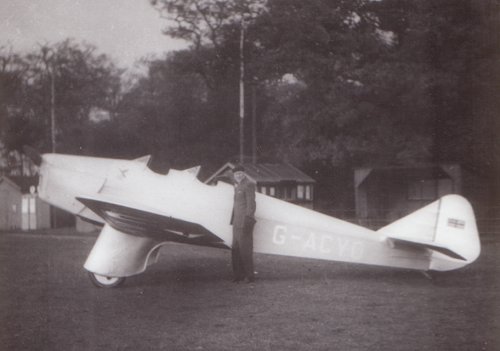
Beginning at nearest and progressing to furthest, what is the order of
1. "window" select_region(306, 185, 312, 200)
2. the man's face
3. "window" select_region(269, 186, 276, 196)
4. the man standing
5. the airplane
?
the airplane → the man standing → the man's face → "window" select_region(269, 186, 276, 196) → "window" select_region(306, 185, 312, 200)

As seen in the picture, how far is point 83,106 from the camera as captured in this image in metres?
34.5

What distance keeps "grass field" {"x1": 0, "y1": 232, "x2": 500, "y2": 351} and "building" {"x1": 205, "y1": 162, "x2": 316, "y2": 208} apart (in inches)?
465

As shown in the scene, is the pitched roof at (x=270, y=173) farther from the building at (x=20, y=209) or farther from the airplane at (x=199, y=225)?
the airplane at (x=199, y=225)

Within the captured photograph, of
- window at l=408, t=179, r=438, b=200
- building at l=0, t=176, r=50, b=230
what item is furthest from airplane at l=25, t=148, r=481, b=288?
building at l=0, t=176, r=50, b=230

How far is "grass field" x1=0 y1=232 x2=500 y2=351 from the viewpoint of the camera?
223 inches

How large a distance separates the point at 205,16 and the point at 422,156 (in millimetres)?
14426

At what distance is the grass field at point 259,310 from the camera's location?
5676 millimetres

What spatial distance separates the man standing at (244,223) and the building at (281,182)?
13.3m

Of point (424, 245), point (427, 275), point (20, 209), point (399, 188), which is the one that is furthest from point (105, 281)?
point (20, 209)

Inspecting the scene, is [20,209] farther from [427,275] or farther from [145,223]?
[427,275]

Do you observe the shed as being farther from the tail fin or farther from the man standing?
the man standing

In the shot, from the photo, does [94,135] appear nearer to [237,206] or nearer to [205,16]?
[205,16]

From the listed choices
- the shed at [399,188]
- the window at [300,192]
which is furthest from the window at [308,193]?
the shed at [399,188]

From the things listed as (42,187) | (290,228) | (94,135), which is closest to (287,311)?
(290,228)
